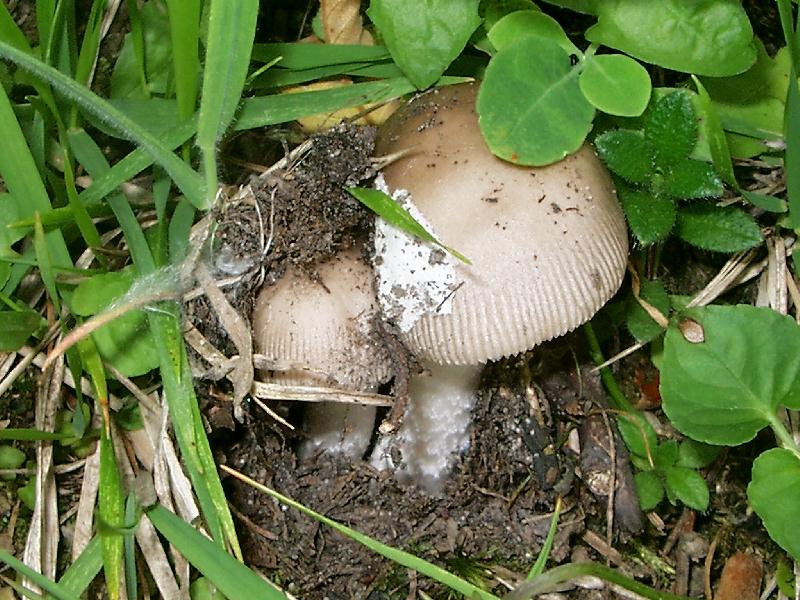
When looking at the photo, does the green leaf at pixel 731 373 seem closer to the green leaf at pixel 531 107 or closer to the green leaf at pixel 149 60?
the green leaf at pixel 531 107

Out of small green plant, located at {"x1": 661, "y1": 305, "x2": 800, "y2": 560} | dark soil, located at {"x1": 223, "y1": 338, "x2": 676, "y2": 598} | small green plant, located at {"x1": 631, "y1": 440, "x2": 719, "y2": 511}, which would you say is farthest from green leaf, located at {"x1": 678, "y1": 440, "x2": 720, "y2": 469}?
small green plant, located at {"x1": 661, "y1": 305, "x2": 800, "y2": 560}

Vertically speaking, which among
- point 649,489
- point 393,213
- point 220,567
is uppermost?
point 393,213

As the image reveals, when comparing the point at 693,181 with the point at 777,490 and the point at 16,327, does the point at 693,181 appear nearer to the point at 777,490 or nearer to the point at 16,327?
the point at 777,490

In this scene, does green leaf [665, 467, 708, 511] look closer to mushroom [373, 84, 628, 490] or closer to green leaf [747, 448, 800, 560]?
green leaf [747, 448, 800, 560]

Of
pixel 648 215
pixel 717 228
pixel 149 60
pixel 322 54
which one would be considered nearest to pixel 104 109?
pixel 149 60

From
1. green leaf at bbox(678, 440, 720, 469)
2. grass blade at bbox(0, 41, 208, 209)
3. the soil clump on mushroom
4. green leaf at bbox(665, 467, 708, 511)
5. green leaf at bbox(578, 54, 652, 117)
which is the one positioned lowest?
green leaf at bbox(665, 467, 708, 511)

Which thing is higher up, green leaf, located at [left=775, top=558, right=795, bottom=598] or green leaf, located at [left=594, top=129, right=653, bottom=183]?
green leaf, located at [left=594, top=129, right=653, bottom=183]

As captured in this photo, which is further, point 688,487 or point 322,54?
point 688,487
